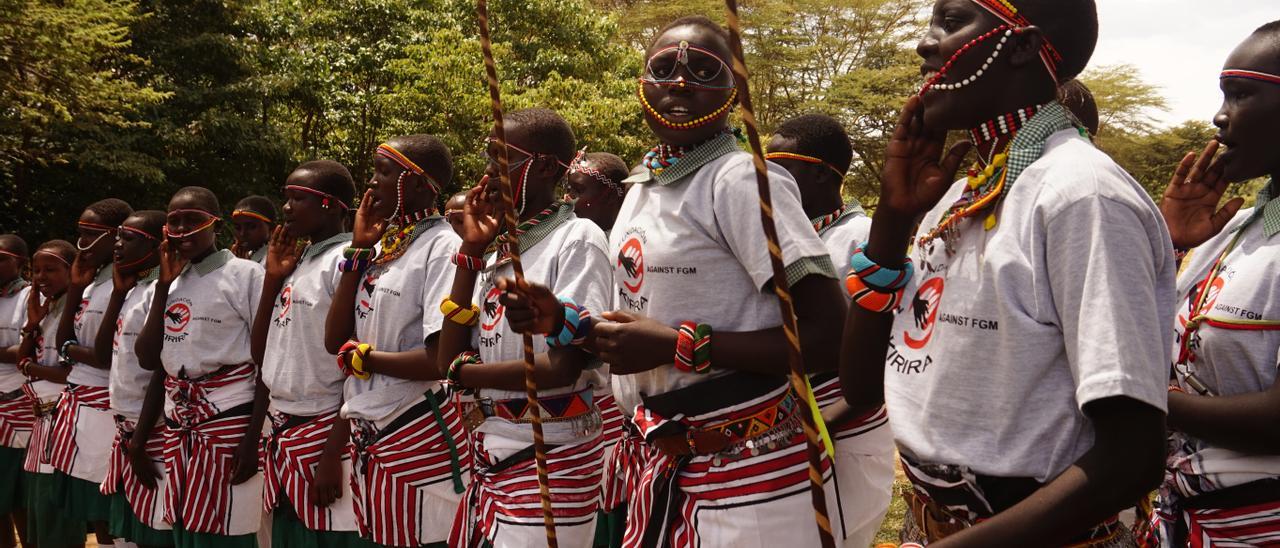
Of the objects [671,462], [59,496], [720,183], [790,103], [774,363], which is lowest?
[59,496]

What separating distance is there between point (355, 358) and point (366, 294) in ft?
1.28

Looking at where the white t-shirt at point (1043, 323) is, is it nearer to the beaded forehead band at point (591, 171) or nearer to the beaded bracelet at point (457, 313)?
the beaded bracelet at point (457, 313)

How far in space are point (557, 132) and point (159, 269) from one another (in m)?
3.43

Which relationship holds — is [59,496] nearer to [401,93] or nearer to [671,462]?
[671,462]

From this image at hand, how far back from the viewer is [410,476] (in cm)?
449

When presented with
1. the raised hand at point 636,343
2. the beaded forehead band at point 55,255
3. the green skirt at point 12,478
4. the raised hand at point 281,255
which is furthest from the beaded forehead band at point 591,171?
the green skirt at point 12,478

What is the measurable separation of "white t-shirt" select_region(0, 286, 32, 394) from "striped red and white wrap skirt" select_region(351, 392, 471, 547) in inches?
184

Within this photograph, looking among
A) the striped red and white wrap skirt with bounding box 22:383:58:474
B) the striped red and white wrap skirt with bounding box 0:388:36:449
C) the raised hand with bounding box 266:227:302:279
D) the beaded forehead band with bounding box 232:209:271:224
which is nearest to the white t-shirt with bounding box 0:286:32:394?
the striped red and white wrap skirt with bounding box 0:388:36:449

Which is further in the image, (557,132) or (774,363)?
(557,132)

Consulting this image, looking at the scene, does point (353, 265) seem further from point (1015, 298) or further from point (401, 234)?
point (1015, 298)

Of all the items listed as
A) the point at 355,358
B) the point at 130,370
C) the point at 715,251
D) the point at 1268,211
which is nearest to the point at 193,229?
the point at 130,370

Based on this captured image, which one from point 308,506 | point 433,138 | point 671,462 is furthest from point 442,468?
point 671,462

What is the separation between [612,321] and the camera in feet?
9.55

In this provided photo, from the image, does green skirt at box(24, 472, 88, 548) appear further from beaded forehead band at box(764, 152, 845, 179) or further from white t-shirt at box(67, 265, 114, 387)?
beaded forehead band at box(764, 152, 845, 179)
